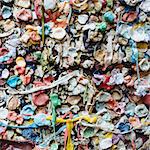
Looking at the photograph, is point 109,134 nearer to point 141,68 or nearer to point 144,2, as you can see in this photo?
point 141,68

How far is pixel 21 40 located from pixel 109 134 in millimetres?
351

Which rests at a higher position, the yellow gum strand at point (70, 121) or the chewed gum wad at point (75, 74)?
the chewed gum wad at point (75, 74)

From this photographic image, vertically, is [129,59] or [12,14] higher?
[12,14]

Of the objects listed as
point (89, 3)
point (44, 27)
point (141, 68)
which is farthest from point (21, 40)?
point (141, 68)

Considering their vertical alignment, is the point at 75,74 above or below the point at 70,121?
above

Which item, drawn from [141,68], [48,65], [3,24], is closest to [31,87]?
[48,65]

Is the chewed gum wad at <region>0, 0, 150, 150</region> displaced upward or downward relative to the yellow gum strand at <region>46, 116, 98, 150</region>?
upward

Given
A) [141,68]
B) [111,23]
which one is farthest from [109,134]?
[111,23]

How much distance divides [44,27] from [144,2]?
28 centimetres

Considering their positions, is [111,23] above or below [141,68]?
above

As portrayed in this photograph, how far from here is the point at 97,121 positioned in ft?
4.20

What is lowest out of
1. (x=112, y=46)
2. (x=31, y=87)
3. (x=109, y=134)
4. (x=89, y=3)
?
(x=109, y=134)

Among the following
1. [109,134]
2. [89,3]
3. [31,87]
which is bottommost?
[109,134]

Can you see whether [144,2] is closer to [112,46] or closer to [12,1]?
[112,46]
